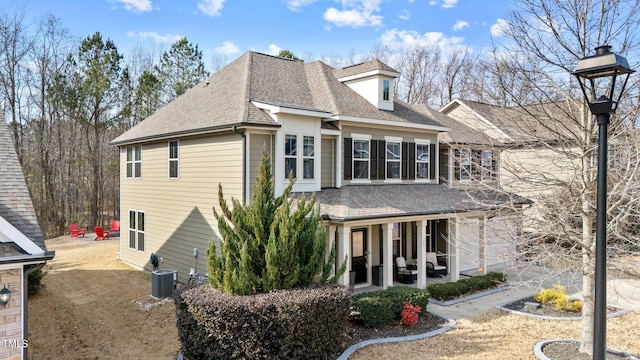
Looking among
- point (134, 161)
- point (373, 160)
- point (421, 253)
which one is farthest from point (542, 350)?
point (134, 161)

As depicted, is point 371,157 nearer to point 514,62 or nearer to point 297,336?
point 514,62

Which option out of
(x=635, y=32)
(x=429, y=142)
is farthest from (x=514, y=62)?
(x=429, y=142)

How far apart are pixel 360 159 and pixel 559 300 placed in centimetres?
709

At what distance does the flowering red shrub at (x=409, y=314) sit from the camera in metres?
9.45

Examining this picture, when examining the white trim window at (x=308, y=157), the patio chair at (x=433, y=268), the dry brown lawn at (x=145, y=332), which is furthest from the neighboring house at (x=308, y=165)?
the dry brown lawn at (x=145, y=332)

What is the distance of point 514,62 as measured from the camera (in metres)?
7.76

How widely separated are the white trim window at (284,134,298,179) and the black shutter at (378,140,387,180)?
11.7ft

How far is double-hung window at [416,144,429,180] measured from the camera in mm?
15680

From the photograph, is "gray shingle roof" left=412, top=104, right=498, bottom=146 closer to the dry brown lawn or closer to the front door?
the front door

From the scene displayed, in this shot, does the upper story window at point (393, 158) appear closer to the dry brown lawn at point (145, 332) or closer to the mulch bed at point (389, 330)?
the dry brown lawn at point (145, 332)

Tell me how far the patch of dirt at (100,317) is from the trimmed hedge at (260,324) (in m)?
1.50

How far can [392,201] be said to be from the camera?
12.8m

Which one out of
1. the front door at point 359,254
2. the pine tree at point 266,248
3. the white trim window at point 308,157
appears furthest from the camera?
the front door at point 359,254

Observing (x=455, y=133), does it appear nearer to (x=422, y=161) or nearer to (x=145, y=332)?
(x=422, y=161)
